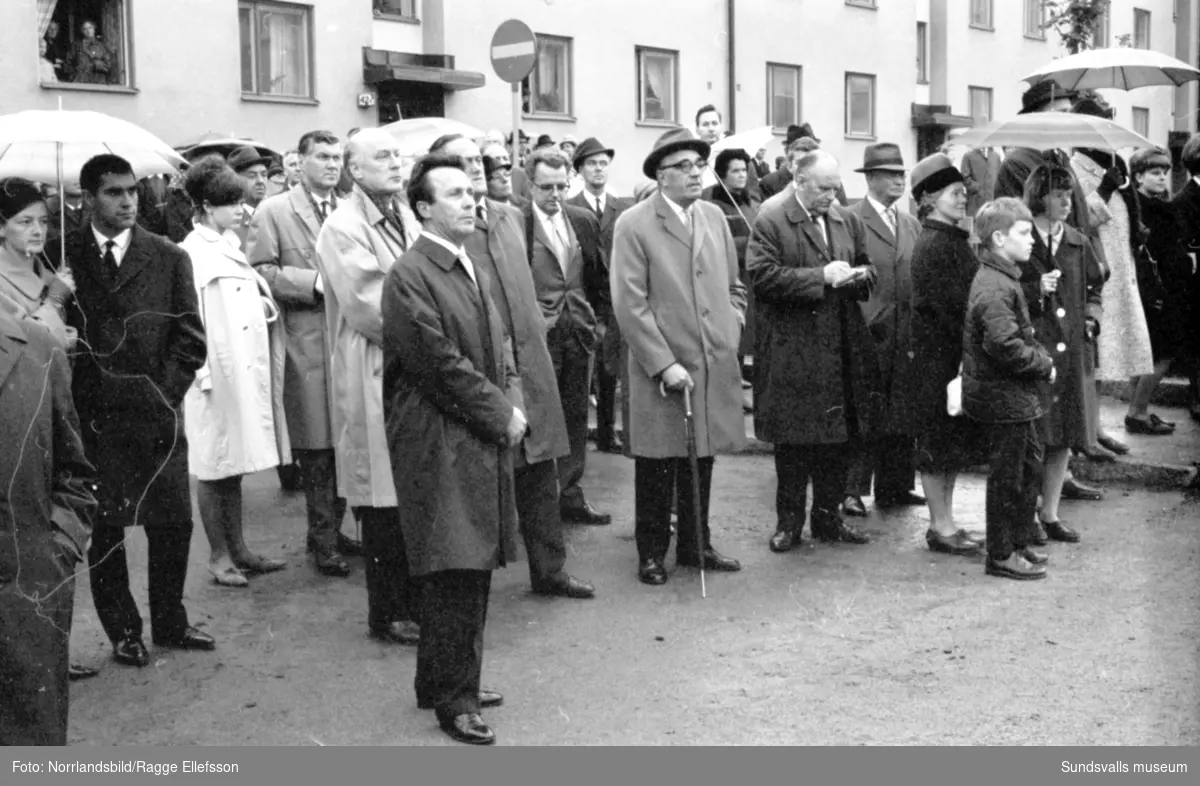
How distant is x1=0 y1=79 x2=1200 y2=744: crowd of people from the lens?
5285mm

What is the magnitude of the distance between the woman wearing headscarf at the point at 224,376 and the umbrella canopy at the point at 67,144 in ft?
2.33

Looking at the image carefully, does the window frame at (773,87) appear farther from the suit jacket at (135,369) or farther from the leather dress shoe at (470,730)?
the leather dress shoe at (470,730)

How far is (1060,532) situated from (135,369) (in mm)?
5014

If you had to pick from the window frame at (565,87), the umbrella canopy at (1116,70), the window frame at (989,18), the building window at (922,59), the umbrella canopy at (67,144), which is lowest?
the umbrella canopy at (67,144)

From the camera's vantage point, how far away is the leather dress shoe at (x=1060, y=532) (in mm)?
Result: 8375

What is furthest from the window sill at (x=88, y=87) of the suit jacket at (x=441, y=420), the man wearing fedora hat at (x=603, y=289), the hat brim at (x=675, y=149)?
the suit jacket at (x=441, y=420)

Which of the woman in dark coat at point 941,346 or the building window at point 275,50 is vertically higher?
the building window at point 275,50

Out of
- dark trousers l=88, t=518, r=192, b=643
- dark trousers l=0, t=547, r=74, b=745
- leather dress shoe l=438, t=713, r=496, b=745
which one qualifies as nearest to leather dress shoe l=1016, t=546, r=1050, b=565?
leather dress shoe l=438, t=713, r=496, b=745

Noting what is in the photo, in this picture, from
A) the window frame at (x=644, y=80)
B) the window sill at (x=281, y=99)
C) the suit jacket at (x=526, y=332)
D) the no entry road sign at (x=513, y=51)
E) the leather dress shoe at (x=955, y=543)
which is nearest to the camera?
the suit jacket at (x=526, y=332)

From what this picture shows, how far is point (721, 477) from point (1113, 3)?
23.3 ft

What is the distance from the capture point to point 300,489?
33.3ft

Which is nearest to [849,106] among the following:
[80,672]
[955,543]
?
[955,543]

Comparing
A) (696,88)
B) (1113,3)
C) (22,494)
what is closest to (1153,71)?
(1113,3)

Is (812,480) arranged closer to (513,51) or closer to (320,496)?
(320,496)
